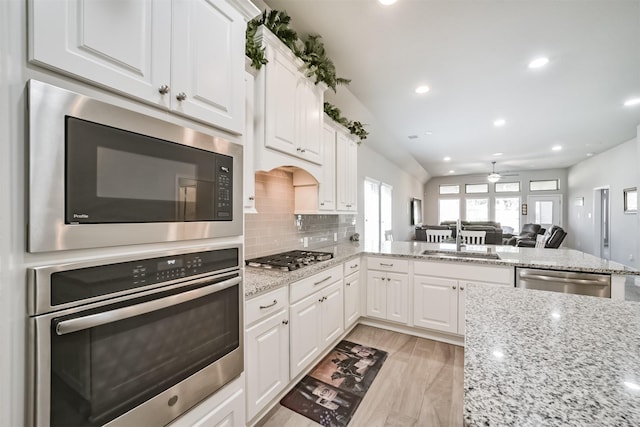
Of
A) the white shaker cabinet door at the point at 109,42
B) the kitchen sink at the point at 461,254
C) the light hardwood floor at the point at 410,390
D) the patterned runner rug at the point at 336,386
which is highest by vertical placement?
the white shaker cabinet door at the point at 109,42

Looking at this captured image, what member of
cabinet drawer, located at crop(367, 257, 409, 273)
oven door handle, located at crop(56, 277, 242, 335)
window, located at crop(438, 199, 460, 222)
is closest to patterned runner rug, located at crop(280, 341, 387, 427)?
cabinet drawer, located at crop(367, 257, 409, 273)

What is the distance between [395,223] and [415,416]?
20.2ft

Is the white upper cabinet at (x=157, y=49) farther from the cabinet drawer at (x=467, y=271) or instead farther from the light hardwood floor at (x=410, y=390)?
the cabinet drawer at (x=467, y=271)

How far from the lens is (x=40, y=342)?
688mm

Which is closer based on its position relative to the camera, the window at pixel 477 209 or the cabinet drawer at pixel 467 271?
→ the cabinet drawer at pixel 467 271

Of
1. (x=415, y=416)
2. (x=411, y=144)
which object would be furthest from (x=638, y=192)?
(x=415, y=416)

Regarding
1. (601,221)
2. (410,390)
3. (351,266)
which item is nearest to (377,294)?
(351,266)

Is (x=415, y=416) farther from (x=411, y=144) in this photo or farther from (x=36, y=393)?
(x=411, y=144)

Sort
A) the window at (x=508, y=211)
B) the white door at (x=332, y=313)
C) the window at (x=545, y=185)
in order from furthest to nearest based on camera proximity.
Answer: the window at (x=508, y=211)
the window at (x=545, y=185)
the white door at (x=332, y=313)

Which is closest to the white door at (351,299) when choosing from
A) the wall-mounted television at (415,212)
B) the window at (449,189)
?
the wall-mounted television at (415,212)

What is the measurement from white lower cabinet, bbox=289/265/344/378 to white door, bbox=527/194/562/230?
10.7m

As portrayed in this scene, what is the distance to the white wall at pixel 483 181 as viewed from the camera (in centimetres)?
966

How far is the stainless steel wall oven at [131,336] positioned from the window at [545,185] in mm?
12314

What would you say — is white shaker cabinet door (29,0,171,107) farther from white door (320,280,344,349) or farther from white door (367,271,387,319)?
white door (367,271,387,319)
